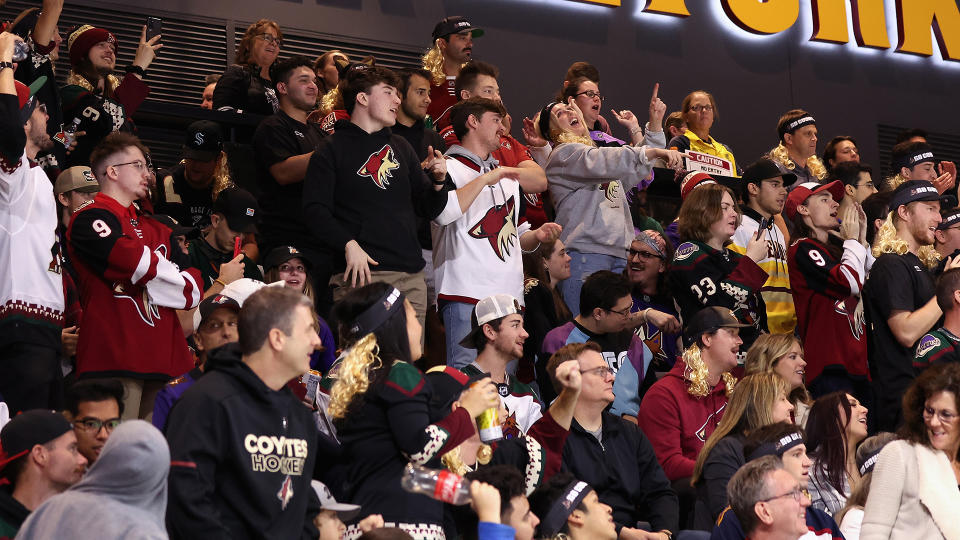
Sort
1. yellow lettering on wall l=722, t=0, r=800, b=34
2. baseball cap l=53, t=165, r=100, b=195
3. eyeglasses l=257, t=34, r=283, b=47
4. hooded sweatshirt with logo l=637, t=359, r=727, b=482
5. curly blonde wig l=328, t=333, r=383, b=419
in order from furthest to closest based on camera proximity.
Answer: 1. yellow lettering on wall l=722, t=0, r=800, b=34
2. eyeglasses l=257, t=34, r=283, b=47
3. baseball cap l=53, t=165, r=100, b=195
4. hooded sweatshirt with logo l=637, t=359, r=727, b=482
5. curly blonde wig l=328, t=333, r=383, b=419

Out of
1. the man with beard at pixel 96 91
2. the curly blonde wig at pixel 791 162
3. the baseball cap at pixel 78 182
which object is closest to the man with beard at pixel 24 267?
the baseball cap at pixel 78 182

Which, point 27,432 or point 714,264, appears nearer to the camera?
point 27,432

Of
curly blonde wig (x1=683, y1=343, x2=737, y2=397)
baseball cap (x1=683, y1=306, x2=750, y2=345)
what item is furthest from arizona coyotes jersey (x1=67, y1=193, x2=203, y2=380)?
baseball cap (x1=683, y1=306, x2=750, y2=345)

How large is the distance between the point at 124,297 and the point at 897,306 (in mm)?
4459

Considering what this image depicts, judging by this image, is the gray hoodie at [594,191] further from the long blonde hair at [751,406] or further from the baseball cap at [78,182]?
the baseball cap at [78,182]

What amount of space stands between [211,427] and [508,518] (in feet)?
4.84

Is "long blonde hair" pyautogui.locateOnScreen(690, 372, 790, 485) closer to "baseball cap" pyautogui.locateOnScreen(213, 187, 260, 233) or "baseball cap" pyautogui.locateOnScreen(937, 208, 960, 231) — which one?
"baseball cap" pyautogui.locateOnScreen(937, 208, 960, 231)

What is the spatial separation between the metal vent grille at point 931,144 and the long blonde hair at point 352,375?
10170mm

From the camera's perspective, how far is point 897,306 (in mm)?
7660

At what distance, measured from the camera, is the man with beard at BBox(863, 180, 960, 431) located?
24.9 ft

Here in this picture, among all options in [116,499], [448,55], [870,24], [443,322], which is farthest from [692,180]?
[116,499]

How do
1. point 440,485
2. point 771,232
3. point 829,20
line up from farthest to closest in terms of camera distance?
point 829,20, point 771,232, point 440,485

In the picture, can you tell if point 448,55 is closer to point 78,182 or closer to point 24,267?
point 78,182

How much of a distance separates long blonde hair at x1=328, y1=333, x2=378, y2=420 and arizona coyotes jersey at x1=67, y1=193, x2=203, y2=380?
1.57 metres
